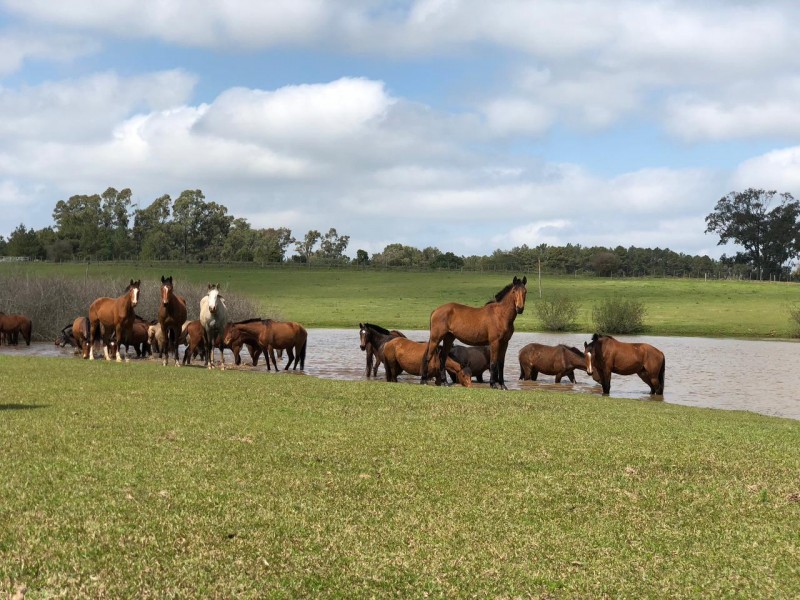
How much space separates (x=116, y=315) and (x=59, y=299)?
16418 mm

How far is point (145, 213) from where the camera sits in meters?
136

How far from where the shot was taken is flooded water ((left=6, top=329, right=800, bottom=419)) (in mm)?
18344

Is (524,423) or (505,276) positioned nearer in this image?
(524,423)

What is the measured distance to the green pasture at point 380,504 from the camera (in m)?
4.84

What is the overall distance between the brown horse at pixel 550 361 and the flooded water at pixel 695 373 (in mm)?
350

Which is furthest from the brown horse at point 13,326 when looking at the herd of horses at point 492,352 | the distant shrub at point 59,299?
the herd of horses at point 492,352

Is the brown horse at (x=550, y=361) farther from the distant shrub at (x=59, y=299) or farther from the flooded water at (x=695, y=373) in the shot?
the distant shrub at (x=59, y=299)

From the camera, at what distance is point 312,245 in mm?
156500

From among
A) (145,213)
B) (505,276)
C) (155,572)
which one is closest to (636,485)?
(155,572)

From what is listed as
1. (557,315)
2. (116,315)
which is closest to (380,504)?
(116,315)

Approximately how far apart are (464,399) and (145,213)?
132525 millimetres

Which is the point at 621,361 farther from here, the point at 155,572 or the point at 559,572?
the point at 155,572

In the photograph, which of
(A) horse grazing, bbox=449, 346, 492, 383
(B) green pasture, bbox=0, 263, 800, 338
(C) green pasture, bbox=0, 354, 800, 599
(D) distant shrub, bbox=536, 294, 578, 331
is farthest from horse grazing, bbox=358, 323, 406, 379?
(D) distant shrub, bbox=536, 294, 578, 331

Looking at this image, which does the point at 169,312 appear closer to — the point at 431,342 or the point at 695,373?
the point at 431,342
